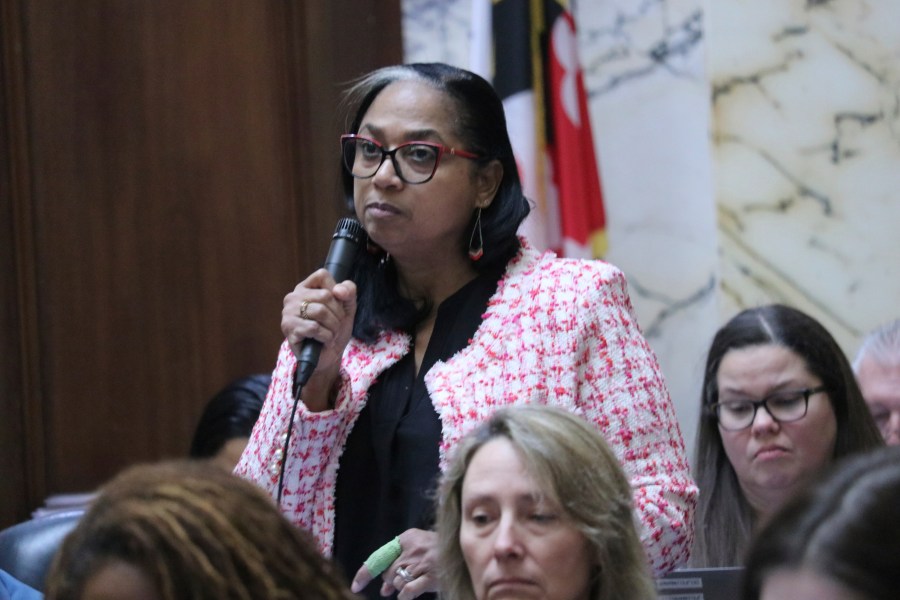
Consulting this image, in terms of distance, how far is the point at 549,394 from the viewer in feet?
6.72

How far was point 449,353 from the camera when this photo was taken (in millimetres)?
2168

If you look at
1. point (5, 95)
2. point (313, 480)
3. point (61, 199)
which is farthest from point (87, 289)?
point (313, 480)

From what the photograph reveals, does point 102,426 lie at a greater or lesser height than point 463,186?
lesser

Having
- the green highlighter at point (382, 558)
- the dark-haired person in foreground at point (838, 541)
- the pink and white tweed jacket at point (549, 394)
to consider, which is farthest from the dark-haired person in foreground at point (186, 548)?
the pink and white tweed jacket at point (549, 394)

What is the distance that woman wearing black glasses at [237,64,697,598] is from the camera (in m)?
2.03

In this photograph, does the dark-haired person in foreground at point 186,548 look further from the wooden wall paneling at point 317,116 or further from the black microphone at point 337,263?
the wooden wall paneling at point 317,116

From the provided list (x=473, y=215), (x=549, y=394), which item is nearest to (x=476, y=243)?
(x=473, y=215)

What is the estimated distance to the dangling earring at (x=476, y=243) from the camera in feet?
7.33

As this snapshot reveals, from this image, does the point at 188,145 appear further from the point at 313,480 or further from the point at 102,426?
the point at 313,480

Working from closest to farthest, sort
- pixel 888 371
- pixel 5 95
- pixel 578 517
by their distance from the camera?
pixel 578 517
pixel 888 371
pixel 5 95

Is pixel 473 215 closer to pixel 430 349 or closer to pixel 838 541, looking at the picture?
pixel 430 349

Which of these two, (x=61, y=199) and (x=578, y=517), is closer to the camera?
(x=578, y=517)

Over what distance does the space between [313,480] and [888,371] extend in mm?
1360

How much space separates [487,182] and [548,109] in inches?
56.8
